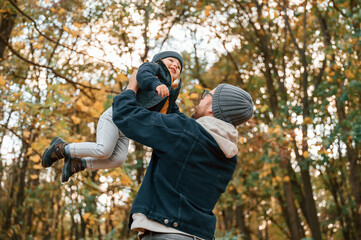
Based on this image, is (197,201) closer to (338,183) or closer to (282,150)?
(282,150)

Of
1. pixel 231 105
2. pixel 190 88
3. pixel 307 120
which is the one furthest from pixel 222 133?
pixel 307 120

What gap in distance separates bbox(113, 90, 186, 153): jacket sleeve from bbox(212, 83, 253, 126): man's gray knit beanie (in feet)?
0.79

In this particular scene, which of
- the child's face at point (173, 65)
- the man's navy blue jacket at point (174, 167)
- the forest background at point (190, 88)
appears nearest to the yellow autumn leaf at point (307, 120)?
the forest background at point (190, 88)

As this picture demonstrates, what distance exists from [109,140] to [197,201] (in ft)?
2.72

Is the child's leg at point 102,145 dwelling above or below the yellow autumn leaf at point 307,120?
below

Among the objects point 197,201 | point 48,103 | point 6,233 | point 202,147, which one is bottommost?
point 197,201

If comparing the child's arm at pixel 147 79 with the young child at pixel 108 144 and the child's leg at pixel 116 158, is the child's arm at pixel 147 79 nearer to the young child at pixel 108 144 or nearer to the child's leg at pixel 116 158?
the young child at pixel 108 144

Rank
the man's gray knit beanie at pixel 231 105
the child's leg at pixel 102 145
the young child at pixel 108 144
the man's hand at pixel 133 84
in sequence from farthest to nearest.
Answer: the child's leg at pixel 102 145 < the young child at pixel 108 144 < the man's hand at pixel 133 84 < the man's gray knit beanie at pixel 231 105

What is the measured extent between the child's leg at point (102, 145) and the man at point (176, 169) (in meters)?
0.56

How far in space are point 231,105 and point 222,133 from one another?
190 mm

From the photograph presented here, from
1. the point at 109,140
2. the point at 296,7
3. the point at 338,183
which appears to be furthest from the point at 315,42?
the point at 109,140

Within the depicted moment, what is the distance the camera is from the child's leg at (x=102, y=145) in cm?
275

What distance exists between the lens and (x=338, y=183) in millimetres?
13938

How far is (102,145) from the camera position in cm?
275
